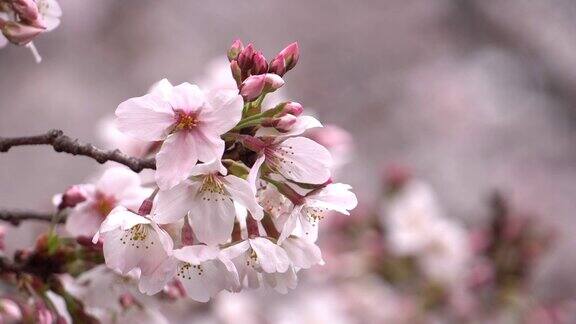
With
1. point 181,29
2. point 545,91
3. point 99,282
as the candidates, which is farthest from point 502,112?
point 99,282

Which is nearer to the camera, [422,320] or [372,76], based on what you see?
[422,320]

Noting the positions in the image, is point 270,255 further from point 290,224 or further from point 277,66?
point 277,66

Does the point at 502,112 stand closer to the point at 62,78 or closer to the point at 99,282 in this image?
the point at 62,78

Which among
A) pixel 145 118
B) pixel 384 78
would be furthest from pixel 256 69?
pixel 384 78

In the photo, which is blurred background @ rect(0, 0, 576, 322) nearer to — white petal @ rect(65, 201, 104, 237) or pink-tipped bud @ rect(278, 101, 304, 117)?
white petal @ rect(65, 201, 104, 237)

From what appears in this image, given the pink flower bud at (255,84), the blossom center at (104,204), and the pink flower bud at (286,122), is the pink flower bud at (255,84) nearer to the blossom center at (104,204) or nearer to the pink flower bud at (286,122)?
the pink flower bud at (286,122)

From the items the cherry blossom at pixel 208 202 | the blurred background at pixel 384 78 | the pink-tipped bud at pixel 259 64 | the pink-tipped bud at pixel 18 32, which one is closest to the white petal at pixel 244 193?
the cherry blossom at pixel 208 202
